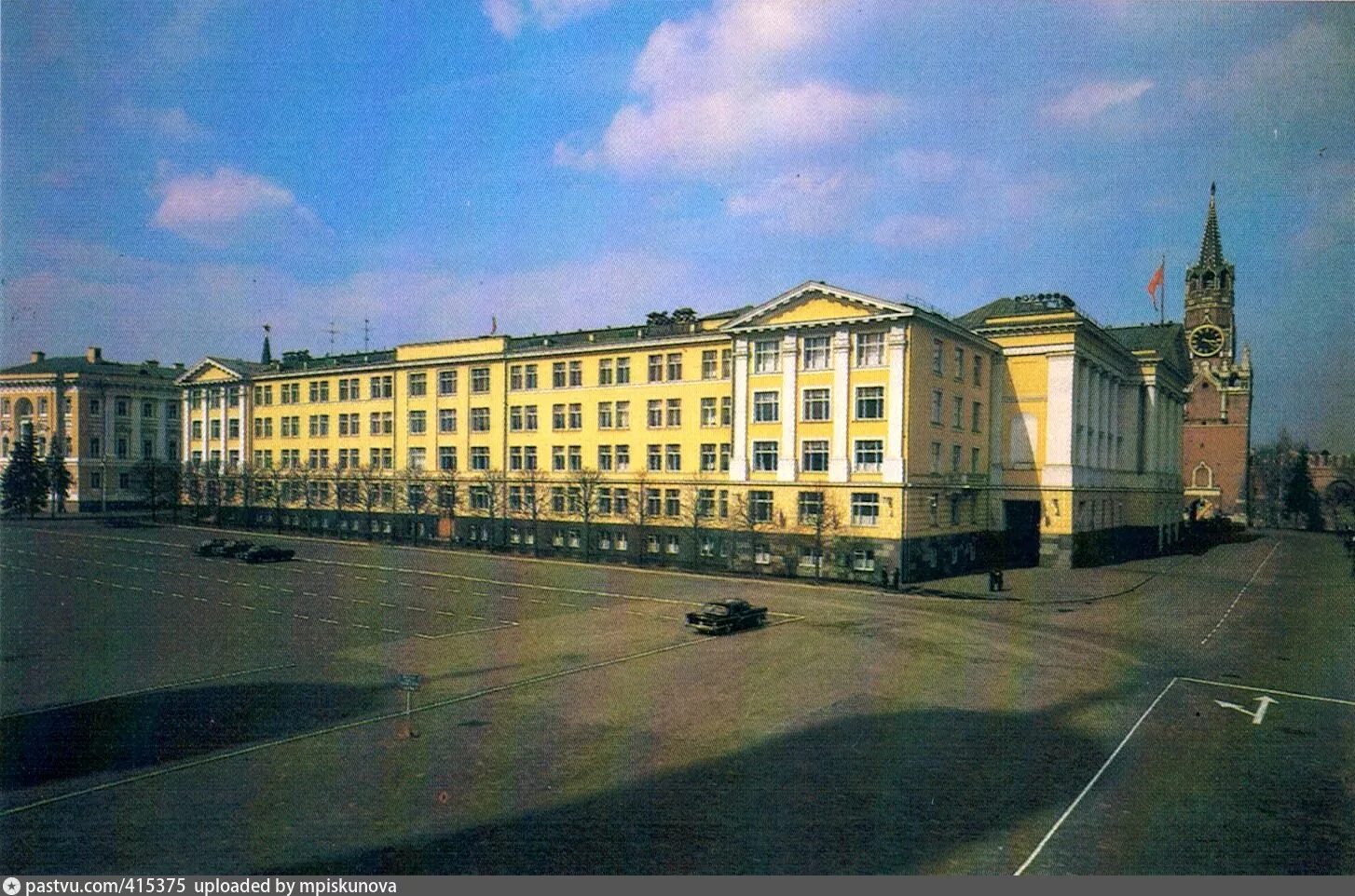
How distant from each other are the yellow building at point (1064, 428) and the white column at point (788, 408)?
16.6m

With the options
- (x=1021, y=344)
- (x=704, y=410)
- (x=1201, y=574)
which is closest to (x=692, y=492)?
(x=704, y=410)

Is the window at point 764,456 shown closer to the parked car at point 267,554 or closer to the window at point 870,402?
the window at point 870,402

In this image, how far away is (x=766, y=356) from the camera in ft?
178

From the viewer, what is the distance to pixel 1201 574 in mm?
56156

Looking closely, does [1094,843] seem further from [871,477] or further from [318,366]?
[318,366]

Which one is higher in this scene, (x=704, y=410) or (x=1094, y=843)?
(x=704, y=410)

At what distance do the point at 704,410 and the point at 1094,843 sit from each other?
46.1m

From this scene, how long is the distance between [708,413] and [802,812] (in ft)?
146

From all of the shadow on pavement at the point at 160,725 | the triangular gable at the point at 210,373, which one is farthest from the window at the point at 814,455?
the triangular gable at the point at 210,373

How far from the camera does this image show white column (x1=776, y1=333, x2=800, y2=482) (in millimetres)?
52594

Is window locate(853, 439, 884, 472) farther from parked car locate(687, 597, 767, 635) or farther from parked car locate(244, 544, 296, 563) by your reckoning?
parked car locate(244, 544, 296, 563)

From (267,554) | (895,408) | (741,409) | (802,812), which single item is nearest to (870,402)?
(895,408)

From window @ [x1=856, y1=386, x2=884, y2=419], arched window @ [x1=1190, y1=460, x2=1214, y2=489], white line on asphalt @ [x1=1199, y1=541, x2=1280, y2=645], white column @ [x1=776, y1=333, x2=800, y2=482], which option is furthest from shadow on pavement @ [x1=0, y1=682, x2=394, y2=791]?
arched window @ [x1=1190, y1=460, x2=1214, y2=489]

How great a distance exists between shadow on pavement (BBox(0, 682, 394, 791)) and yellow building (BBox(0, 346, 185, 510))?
9979cm
